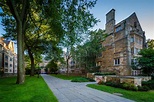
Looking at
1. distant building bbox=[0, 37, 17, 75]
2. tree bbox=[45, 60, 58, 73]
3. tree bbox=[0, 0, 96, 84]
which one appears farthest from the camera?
tree bbox=[45, 60, 58, 73]

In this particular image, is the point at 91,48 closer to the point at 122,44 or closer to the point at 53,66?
the point at 122,44

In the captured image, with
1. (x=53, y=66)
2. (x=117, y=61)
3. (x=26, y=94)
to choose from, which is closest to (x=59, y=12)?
(x=26, y=94)

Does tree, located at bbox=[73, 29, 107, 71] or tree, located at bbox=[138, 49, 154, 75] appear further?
tree, located at bbox=[73, 29, 107, 71]

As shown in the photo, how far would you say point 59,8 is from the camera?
491 inches

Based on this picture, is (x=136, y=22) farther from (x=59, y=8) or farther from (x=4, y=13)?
(x=4, y=13)

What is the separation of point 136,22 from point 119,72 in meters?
10.7

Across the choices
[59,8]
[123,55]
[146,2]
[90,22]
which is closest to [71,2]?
[59,8]

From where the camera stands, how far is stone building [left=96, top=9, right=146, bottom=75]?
23266 millimetres

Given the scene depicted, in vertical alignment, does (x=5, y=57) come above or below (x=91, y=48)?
below

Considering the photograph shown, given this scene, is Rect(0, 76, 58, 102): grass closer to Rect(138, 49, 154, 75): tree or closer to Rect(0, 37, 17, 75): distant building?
Rect(138, 49, 154, 75): tree

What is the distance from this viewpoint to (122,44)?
2427cm

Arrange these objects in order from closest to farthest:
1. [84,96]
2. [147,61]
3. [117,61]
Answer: [84,96] → [147,61] → [117,61]

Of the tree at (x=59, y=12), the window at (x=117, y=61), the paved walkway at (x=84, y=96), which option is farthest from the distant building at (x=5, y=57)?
the paved walkway at (x=84, y=96)

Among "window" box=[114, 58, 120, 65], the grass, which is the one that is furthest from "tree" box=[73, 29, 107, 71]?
the grass
